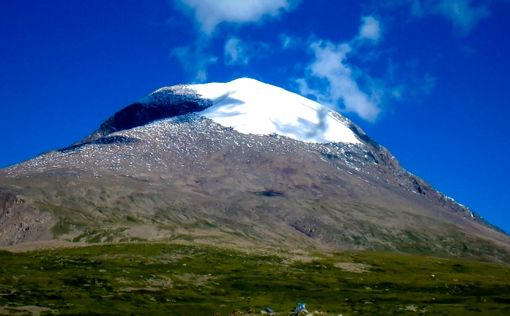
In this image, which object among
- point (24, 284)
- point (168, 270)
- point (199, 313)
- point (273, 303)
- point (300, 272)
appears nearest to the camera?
point (199, 313)

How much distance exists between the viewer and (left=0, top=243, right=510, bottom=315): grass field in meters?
105

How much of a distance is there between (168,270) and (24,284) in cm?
4266

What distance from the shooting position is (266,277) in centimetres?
15975

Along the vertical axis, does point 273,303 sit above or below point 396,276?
below

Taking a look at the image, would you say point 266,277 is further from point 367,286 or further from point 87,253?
point 87,253

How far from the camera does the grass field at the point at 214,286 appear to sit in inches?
4151

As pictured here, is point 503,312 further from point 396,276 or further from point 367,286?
point 396,276

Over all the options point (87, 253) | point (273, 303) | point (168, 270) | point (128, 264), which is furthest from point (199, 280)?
point (87, 253)

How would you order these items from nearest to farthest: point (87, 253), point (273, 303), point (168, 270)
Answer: point (273, 303) < point (168, 270) < point (87, 253)

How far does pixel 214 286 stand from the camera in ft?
461

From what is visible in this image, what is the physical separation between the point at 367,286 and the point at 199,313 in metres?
63.5

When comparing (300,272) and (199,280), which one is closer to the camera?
(199,280)

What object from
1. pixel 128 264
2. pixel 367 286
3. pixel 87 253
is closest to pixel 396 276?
pixel 367 286

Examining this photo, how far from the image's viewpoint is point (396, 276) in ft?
584
